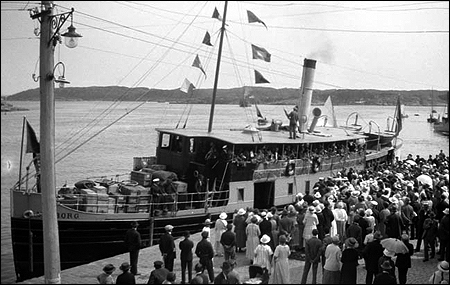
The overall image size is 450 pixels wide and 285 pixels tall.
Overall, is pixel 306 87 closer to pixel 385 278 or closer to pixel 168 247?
pixel 168 247

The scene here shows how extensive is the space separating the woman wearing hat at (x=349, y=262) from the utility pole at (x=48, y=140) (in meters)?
5.11

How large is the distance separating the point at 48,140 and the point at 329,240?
5394 millimetres

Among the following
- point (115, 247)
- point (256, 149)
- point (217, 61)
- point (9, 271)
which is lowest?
point (9, 271)

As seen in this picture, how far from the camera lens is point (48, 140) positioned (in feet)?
26.6

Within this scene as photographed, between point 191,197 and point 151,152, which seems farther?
point 151,152

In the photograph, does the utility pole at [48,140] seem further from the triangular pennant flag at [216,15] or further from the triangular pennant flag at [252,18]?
the triangular pennant flag at [216,15]

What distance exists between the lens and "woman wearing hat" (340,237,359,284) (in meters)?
8.05

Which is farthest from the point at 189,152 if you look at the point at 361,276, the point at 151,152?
the point at 151,152

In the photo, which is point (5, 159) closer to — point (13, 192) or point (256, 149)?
point (13, 192)

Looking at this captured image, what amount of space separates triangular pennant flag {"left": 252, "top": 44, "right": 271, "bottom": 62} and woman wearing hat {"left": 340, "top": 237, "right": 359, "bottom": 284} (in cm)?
1076

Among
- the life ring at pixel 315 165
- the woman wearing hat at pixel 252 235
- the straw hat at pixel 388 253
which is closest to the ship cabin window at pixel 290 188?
the life ring at pixel 315 165

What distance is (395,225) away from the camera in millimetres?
9742

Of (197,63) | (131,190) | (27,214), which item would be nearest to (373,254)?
(131,190)

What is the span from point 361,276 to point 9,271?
36.7ft
